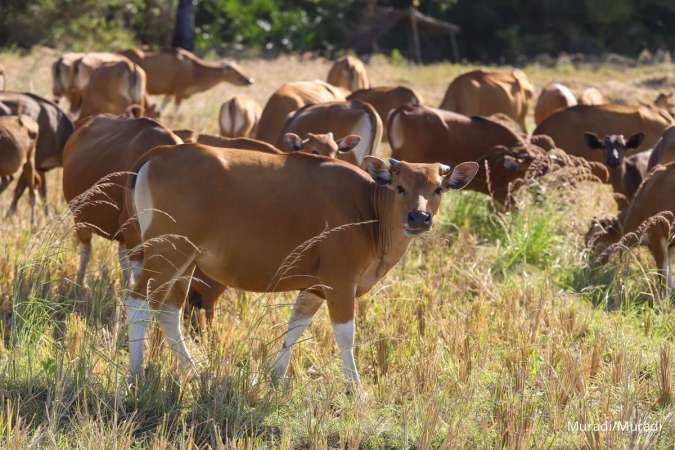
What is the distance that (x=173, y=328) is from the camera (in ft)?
23.2

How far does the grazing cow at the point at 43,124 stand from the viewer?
1198 cm

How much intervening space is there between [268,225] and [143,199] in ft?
2.55

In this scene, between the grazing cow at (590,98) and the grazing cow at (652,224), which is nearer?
the grazing cow at (652,224)

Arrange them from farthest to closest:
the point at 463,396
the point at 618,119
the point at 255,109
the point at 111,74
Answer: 1. the point at 111,74
2. the point at 255,109
3. the point at 618,119
4. the point at 463,396

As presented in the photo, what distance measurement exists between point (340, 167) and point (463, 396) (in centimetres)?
171

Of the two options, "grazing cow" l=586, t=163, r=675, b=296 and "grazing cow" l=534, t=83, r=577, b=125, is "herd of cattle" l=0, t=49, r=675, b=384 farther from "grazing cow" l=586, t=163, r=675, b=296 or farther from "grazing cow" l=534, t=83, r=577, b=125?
"grazing cow" l=534, t=83, r=577, b=125

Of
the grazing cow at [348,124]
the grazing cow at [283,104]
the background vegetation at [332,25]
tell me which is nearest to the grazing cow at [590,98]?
the grazing cow at [283,104]

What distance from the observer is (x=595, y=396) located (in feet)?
23.2

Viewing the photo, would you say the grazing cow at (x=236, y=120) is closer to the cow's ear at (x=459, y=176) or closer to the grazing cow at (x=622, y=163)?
the grazing cow at (x=622, y=163)

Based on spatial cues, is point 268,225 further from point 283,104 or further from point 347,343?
point 283,104

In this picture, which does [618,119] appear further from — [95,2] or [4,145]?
[95,2]

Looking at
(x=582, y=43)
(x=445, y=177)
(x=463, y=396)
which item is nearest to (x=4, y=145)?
(x=445, y=177)

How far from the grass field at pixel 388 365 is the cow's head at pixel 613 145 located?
6.78 ft

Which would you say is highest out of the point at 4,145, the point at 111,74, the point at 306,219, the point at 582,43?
the point at 306,219
